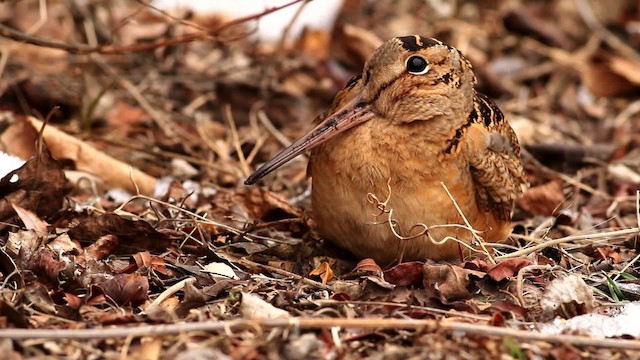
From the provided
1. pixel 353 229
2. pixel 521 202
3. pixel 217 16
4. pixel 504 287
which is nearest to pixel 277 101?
pixel 217 16

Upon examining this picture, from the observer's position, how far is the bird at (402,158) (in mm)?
4824

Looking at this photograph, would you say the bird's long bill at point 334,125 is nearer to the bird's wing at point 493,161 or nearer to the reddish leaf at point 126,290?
the bird's wing at point 493,161

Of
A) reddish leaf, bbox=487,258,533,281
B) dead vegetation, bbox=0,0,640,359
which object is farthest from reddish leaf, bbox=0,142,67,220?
reddish leaf, bbox=487,258,533,281

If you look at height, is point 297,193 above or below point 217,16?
below

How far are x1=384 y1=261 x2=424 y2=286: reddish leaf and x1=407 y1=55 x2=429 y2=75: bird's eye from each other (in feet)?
2.92

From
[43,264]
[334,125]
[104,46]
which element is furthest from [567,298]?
[104,46]

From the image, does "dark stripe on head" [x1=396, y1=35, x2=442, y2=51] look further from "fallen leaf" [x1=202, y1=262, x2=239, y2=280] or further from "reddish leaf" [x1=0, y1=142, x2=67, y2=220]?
"reddish leaf" [x1=0, y1=142, x2=67, y2=220]

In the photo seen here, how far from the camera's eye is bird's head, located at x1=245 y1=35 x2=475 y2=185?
4.80 m

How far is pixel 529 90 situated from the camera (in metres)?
8.86

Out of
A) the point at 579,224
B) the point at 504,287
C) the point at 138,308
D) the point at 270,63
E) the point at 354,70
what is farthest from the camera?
the point at 354,70

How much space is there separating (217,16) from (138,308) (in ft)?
16.1

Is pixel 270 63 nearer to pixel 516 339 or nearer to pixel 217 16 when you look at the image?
pixel 217 16

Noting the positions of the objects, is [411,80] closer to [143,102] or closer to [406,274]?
[406,274]

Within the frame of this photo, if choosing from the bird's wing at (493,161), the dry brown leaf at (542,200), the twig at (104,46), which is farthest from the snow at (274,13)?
the bird's wing at (493,161)
